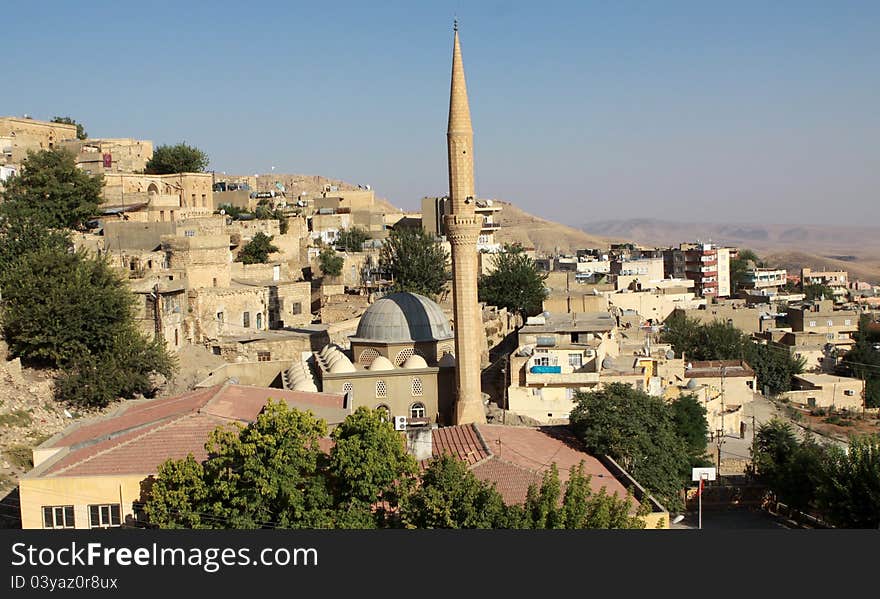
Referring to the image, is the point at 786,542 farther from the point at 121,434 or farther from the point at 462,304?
the point at 462,304

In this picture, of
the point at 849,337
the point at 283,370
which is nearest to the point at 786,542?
the point at 283,370

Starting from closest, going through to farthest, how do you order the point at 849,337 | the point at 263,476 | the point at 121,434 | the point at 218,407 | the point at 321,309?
the point at 263,476
the point at 121,434
the point at 218,407
the point at 321,309
the point at 849,337

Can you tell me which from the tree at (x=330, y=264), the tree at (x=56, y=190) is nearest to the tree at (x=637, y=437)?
the tree at (x=56, y=190)

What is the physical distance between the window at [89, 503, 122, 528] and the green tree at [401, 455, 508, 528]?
3818 mm

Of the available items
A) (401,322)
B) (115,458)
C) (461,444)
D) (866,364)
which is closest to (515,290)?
(866,364)

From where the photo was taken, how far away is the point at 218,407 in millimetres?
16359

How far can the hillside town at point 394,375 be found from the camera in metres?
13.4

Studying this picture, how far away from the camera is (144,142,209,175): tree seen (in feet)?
151

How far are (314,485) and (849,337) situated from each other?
33.3 meters

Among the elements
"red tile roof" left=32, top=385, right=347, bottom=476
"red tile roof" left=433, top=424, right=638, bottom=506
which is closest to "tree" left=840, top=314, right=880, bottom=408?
"red tile roof" left=433, top=424, right=638, bottom=506

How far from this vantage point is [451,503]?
1227 cm

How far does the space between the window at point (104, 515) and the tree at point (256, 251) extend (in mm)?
21478

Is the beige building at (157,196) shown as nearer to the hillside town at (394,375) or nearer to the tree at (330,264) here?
the hillside town at (394,375)

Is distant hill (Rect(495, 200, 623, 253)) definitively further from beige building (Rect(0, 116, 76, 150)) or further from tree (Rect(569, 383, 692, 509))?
tree (Rect(569, 383, 692, 509))
